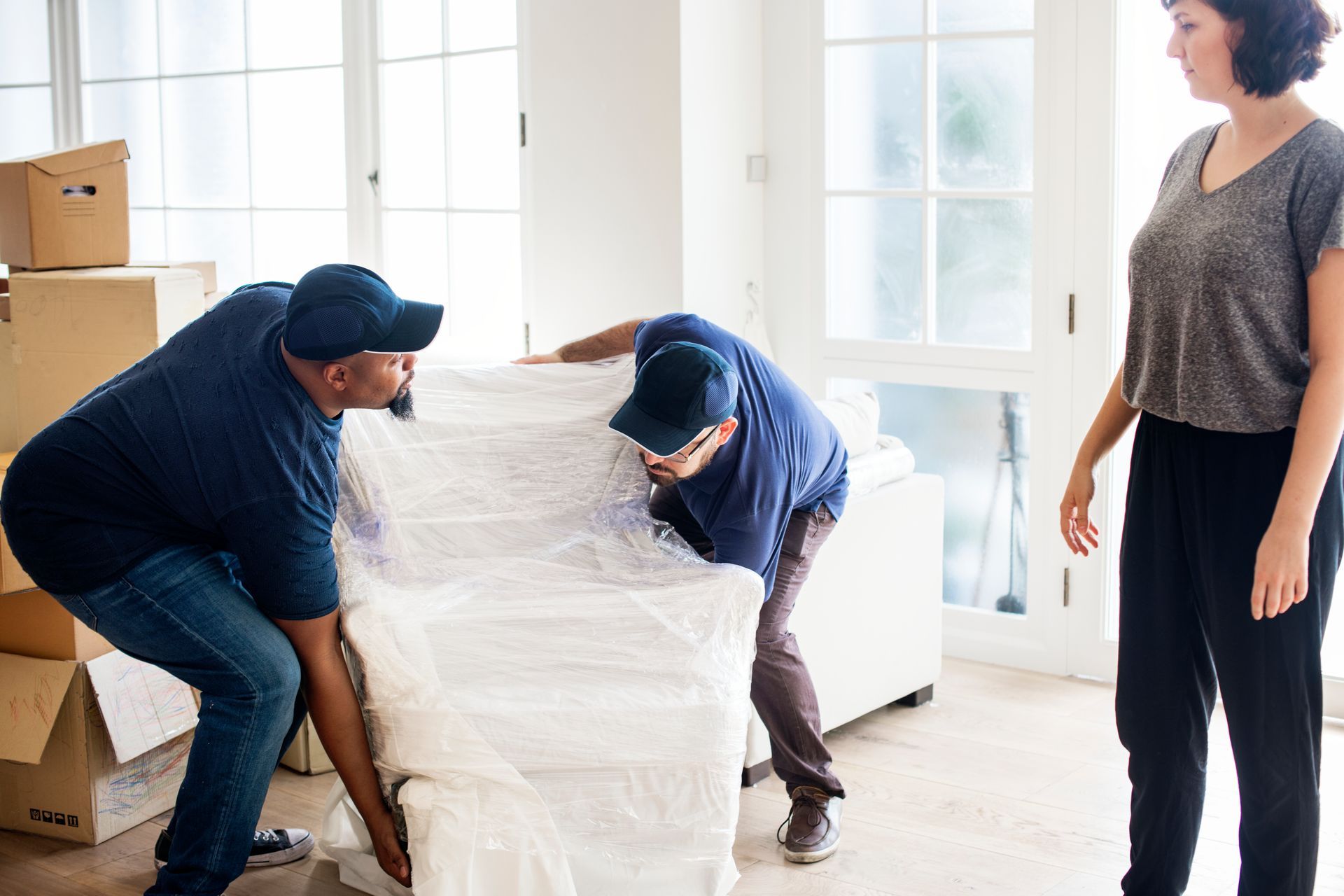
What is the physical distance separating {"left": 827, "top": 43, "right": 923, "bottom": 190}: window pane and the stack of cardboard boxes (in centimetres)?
164

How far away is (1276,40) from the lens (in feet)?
4.91

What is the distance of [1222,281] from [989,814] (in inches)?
48.9

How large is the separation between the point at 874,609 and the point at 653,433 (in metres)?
1.13

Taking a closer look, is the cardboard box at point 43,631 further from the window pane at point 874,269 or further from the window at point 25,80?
the window at point 25,80

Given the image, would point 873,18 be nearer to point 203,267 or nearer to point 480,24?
point 480,24

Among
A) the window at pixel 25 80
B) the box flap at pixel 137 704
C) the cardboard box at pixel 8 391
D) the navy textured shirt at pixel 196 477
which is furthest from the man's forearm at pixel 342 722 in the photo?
the window at pixel 25 80

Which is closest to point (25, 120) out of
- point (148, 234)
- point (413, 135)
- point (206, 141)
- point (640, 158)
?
point (148, 234)

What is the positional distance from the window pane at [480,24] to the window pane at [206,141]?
935 millimetres

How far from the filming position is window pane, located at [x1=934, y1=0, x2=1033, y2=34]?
9.79ft

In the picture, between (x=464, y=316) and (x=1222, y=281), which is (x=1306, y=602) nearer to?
(x=1222, y=281)

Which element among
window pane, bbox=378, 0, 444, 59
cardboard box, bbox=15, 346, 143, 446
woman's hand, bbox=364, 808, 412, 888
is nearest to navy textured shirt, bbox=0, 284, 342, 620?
woman's hand, bbox=364, 808, 412, 888

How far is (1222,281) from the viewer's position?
1.56 meters

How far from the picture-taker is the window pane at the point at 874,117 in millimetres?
3174

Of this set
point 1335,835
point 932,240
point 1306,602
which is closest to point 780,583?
point 1306,602
